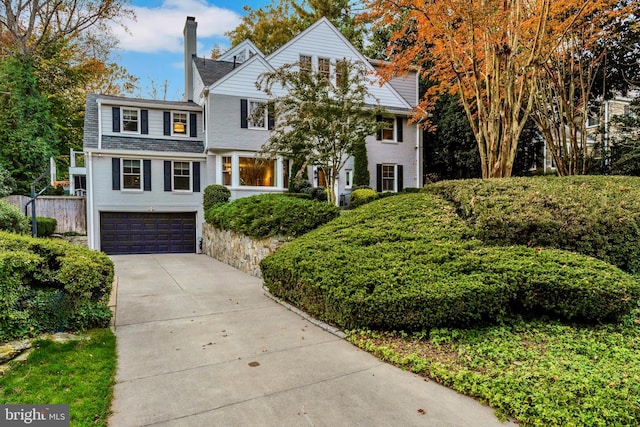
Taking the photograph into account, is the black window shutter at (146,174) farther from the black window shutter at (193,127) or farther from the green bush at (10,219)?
the green bush at (10,219)

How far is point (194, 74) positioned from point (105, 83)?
11487 millimetres

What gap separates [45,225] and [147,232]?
3593 millimetres

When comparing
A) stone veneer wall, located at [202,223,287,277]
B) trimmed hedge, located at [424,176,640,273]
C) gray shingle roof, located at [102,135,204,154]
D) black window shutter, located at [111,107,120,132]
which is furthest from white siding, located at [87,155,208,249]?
trimmed hedge, located at [424,176,640,273]

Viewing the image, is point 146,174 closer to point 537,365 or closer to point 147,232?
point 147,232

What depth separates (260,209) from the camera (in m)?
9.50

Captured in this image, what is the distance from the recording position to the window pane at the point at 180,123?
656 inches

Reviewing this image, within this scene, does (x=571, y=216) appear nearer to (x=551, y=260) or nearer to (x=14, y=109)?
(x=551, y=260)

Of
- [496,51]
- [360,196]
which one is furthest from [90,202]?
[496,51]

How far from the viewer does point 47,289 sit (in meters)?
4.36

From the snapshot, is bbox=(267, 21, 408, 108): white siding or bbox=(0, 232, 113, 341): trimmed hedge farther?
bbox=(267, 21, 408, 108): white siding

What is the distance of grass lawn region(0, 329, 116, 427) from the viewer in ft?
9.52

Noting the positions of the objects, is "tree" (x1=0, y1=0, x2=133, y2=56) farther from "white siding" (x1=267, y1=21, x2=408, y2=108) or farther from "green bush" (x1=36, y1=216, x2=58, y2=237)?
"white siding" (x1=267, y1=21, x2=408, y2=108)

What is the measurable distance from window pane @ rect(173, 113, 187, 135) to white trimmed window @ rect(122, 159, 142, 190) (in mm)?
2291

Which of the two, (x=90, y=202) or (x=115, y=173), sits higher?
(x=115, y=173)
